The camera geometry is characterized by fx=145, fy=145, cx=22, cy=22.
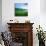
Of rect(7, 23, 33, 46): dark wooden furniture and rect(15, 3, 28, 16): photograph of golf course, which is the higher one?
rect(15, 3, 28, 16): photograph of golf course

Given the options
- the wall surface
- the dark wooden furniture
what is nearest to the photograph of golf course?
the wall surface

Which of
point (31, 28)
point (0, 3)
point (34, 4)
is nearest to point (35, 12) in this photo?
point (34, 4)

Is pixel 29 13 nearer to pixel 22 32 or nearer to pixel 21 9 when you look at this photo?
pixel 21 9

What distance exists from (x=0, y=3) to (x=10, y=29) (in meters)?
1.30

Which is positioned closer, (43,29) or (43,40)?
(43,40)

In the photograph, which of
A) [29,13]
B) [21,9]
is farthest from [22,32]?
[21,9]

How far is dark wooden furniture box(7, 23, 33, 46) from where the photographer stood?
6.29m

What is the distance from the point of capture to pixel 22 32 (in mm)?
6371

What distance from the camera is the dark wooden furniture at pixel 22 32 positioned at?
6285 mm

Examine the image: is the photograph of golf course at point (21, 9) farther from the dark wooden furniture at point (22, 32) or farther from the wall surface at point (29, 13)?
the dark wooden furniture at point (22, 32)

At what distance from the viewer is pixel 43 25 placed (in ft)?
22.0

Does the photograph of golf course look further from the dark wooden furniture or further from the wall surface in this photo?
the dark wooden furniture

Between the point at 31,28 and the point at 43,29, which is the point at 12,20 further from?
the point at 43,29

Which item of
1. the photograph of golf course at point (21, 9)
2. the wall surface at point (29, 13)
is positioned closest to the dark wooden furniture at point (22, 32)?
the wall surface at point (29, 13)
